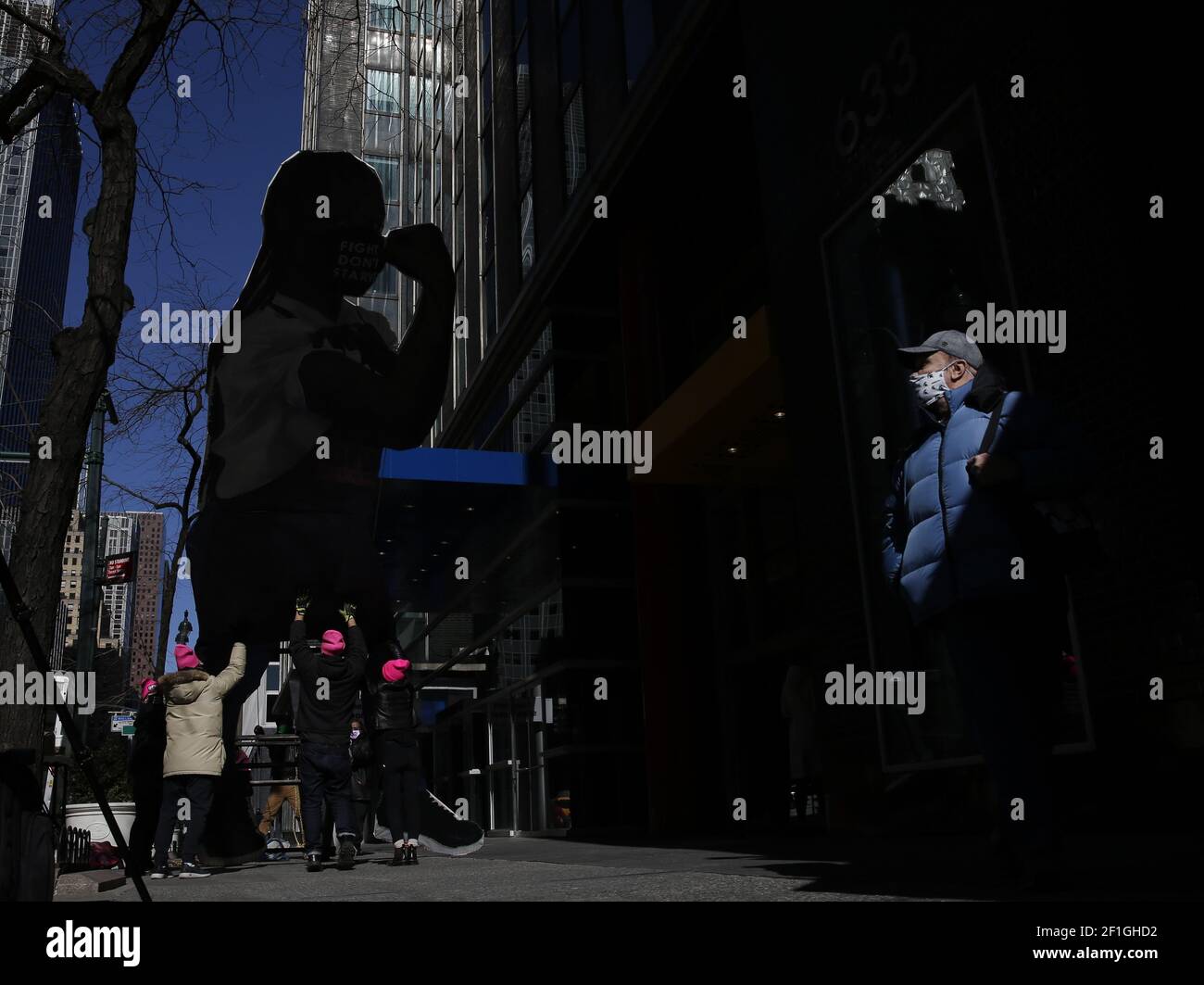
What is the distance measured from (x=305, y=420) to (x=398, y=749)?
194 inches

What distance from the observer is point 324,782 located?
968 cm

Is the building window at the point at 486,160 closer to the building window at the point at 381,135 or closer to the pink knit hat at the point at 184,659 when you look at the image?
the building window at the point at 381,135

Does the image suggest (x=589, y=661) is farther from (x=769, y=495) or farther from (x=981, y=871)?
(x=981, y=871)

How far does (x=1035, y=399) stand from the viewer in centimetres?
416

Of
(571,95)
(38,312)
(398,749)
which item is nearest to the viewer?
(38,312)

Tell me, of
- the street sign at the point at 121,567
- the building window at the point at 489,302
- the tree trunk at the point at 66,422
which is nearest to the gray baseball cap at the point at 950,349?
the tree trunk at the point at 66,422

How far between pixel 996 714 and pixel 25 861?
10.6 ft

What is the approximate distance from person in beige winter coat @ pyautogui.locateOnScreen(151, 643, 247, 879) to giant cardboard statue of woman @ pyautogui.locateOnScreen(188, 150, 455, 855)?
8.54 feet

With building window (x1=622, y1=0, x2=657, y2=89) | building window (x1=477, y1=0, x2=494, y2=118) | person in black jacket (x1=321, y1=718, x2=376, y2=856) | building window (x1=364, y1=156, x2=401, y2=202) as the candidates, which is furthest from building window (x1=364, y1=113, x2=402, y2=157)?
person in black jacket (x1=321, y1=718, x2=376, y2=856)

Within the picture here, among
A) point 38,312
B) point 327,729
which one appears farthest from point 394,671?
point 38,312

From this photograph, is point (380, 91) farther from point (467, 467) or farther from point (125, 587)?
point (125, 587)

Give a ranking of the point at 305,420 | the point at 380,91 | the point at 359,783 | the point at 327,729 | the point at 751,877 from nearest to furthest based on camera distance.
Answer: the point at 751,877 → the point at 380,91 → the point at 327,729 → the point at 305,420 → the point at 359,783

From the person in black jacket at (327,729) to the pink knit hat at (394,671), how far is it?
21.8 inches

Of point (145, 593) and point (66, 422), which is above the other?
point (145, 593)
